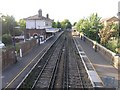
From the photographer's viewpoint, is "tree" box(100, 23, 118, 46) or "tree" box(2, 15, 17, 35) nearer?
"tree" box(100, 23, 118, 46)

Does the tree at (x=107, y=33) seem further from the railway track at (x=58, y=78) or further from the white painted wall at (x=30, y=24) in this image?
the white painted wall at (x=30, y=24)

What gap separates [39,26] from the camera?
272 ft

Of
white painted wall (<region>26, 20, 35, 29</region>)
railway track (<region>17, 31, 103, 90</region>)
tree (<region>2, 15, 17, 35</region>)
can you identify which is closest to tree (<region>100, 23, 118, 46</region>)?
railway track (<region>17, 31, 103, 90</region>)

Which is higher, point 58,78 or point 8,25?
point 8,25

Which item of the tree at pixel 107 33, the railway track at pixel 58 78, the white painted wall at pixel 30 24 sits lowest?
the railway track at pixel 58 78

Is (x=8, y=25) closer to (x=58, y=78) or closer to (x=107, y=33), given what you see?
(x=107, y=33)

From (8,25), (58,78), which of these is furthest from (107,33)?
(8,25)

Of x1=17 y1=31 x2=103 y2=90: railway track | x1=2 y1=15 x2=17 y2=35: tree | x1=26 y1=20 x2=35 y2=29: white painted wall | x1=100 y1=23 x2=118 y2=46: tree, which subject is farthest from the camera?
x1=26 y1=20 x2=35 y2=29: white painted wall

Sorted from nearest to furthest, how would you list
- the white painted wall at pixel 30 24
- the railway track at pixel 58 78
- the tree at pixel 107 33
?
1. the railway track at pixel 58 78
2. the tree at pixel 107 33
3. the white painted wall at pixel 30 24

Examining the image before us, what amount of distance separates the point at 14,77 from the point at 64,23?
17327cm

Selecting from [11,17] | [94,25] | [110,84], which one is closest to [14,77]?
[110,84]

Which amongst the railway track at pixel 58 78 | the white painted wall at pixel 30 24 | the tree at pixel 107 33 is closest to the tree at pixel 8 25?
the white painted wall at pixel 30 24

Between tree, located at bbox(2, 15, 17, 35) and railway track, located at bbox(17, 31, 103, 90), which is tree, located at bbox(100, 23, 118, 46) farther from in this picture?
tree, located at bbox(2, 15, 17, 35)

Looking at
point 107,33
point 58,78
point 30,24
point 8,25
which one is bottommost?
point 58,78
